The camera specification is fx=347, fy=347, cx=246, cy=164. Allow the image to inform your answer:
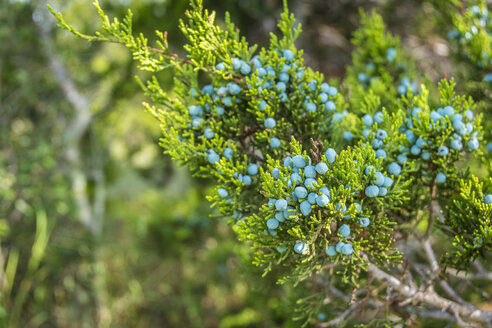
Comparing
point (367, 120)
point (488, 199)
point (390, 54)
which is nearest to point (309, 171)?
point (367, 120)

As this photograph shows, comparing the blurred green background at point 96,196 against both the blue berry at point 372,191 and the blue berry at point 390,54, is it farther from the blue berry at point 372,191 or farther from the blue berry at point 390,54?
the blue berry at point 372,191

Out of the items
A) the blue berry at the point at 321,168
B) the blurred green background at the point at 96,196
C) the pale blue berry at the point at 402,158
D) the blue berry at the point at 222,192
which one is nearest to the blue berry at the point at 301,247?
the blue berry at the point at 321,168

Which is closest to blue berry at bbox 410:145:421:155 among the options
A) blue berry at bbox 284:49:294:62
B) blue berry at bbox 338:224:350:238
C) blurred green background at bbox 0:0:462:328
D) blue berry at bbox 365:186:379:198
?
blue berry at bbox 365:186:379:198

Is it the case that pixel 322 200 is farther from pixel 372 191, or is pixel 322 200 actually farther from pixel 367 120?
pixel 367 120

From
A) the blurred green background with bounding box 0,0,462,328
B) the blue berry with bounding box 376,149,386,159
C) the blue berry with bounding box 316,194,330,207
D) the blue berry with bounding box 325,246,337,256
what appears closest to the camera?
the blue berry with bounding box 316,194,330,207

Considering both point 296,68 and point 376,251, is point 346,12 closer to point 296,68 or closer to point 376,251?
point 296,68

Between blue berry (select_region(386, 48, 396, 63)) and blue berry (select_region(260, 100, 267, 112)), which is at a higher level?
blue berry (select_region(386, 48, 396, 63))

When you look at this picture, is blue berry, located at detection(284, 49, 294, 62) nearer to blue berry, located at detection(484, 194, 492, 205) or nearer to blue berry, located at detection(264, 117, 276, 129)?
blue berry, located at detection(264, 117, 276, 129)
